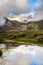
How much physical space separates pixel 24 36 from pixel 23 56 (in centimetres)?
48

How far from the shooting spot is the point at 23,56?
12.8ft

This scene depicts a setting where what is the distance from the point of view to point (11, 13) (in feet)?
14.2

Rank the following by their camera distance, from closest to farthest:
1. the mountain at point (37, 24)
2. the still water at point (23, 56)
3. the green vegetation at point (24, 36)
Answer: the still water at point (23, 56) → the green vegetation at point (24, 36) → the mountain at point (37, 24)

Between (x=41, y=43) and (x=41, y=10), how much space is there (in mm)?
827

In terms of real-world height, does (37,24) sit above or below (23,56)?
above

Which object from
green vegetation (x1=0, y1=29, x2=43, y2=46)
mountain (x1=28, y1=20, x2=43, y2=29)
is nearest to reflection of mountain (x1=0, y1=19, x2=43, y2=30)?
mountain (x1=28, y1=20, x2=43, y2=29)

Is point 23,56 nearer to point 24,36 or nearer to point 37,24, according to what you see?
point 24,36

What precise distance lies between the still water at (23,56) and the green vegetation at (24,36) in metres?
0.14

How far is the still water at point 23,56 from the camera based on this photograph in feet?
12.5

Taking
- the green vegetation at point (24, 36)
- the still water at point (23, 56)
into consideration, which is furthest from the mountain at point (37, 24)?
the still water at point (23, 56)

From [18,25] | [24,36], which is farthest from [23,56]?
[18,25]

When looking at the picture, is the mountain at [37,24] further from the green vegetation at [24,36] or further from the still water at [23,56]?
the still water at [23,56]

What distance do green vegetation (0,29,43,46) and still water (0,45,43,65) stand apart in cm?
14

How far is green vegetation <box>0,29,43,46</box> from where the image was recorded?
401 cm
